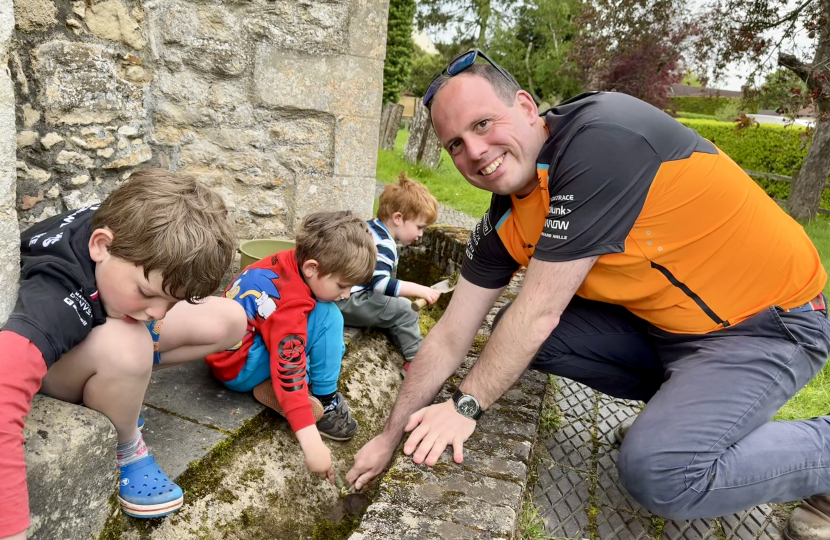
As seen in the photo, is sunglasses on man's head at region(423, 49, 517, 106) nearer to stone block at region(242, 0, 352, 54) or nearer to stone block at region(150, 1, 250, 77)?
stone block at region(242, 0, 352, 54)

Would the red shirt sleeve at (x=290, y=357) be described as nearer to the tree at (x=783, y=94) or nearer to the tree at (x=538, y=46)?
the tree at (x=783, y=94)

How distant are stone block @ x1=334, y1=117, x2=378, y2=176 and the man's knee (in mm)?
2135

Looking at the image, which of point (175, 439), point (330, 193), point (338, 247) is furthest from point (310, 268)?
point (330, 193)

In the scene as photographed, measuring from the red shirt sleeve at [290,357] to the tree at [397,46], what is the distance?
15.4 meters

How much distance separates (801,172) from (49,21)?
10217mm

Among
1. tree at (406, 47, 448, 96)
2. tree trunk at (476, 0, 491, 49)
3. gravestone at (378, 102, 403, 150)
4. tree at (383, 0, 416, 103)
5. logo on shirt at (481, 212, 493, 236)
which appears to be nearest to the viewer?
logo on shirt at (481, 212, 493, 236)

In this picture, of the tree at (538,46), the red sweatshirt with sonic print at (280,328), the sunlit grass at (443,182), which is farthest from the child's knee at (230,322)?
the tree at (538,46)

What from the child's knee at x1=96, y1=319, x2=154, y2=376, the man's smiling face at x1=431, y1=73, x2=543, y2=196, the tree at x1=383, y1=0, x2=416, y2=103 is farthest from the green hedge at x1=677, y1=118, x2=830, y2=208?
the child's knee at x1=96, y1=319, x2=154, y2=376

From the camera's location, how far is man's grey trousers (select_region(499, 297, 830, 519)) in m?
1.69

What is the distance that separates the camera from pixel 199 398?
2.05 meters

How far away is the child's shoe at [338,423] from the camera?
7.29 ft

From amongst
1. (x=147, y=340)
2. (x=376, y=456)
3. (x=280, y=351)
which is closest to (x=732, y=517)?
(x=376, y=456)

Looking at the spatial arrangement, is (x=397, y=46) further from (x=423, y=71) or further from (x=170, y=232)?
(x=170, y=232)

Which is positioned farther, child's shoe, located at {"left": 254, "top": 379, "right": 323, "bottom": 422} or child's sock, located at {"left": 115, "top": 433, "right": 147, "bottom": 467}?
child's shoe, located at {"left": 254, "top": 379, "right": 323, "bottom": 422}
